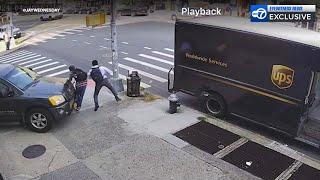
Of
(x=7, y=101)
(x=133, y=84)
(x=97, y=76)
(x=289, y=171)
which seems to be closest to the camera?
(x=289, y=171)

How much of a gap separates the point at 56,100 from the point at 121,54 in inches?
429

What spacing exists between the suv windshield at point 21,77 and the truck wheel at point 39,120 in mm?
819

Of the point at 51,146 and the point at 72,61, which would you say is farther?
the point at 72,61

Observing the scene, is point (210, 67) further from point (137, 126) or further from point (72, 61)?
point (72, 61)

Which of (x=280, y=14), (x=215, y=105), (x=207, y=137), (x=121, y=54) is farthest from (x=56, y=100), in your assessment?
(x=280, y=14)

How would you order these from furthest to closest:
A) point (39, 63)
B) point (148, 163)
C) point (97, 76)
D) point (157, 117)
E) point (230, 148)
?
point (39, 63) < point (97, 76) < point (157, 117) < point (230, 148) < point (148, 163)

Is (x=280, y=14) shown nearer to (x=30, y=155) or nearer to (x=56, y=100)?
(x=56, y=100)

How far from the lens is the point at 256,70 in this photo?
9.38 m

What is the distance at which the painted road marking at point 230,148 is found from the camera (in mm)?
8617

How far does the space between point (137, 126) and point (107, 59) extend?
9.92 meters

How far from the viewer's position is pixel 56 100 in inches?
380

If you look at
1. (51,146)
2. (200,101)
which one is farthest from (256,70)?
(51,146)

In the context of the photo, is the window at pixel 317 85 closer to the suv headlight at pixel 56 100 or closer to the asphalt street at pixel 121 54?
the asphalt street at pixel 121 54

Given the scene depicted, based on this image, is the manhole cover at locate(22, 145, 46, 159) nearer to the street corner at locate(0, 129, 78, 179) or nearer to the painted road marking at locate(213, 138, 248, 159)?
the street corner at locate(0, 129, 78, 179)
